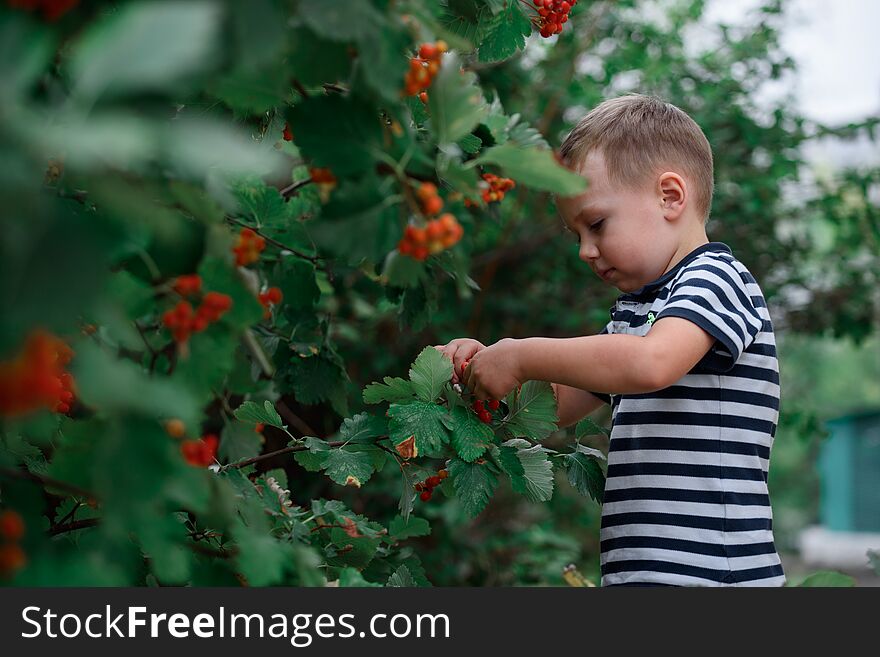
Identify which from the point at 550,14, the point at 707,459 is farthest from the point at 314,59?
the point at 707,459

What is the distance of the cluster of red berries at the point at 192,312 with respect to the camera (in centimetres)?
66

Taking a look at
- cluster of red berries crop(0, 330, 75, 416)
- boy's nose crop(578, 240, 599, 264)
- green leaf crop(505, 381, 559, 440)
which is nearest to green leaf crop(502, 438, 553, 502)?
green leaf crop(505, 381, 559, 440)

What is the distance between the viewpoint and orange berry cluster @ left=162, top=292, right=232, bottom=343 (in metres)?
0.66

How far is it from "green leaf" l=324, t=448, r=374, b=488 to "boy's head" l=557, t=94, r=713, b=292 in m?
0.47

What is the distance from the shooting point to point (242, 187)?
1139mm

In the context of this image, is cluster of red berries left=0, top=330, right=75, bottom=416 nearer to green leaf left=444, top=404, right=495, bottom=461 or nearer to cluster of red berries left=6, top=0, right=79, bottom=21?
cluster of red berries left=6, top=0, right=79, bottom=21

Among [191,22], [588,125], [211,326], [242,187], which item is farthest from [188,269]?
[588,125]

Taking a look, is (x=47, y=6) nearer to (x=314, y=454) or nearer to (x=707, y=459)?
(x=314, y=454)

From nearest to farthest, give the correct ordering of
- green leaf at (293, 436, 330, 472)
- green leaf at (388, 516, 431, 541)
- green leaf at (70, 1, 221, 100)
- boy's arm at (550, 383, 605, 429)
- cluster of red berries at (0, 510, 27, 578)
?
1. green leaf at (70, 1, 221, 100)
2. cluster of red berries at (0, 510, 27, 578)
3. green leaf at (293, 436, 330, 472)
4. green leaf at (388, 516, 431, 541)
5. boy's arm at (550, 383, 605, 429)

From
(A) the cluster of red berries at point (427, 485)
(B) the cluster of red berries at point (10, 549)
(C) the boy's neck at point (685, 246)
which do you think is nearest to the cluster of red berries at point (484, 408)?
(A) the cluster of red berries at point (427, 485)

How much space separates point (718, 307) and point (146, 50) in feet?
2.82

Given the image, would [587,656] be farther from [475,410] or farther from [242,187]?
[242,187]

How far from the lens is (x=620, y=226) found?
1.29 metres

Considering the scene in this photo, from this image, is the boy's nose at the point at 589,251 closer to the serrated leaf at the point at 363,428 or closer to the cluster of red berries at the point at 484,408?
the cluster of red berries at the point at 484,408
